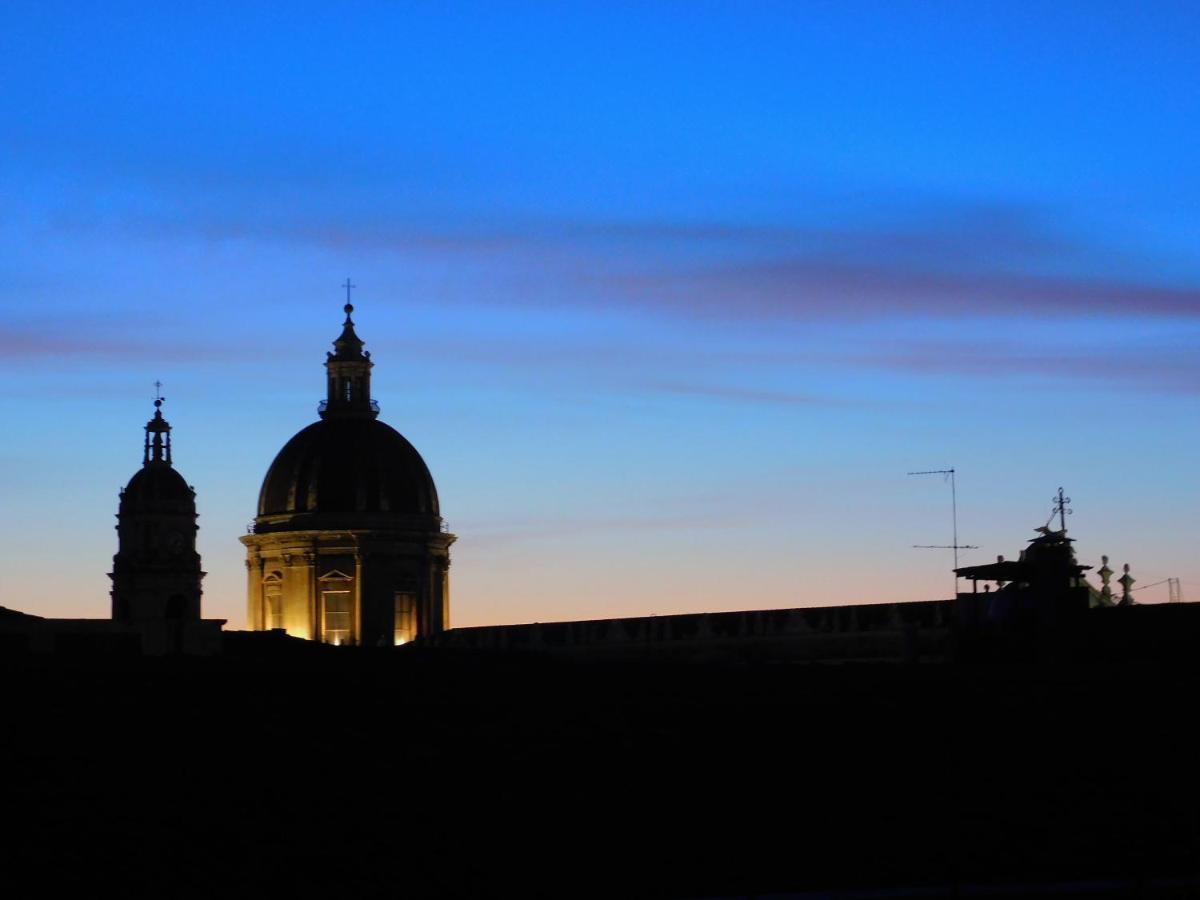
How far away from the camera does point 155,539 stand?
117 m

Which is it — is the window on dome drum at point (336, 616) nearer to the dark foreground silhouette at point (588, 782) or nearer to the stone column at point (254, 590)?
the stone column at point (254, 590)

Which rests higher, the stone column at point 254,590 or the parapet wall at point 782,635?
the stone column at point 254,590

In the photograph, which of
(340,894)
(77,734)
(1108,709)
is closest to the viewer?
(340,894)

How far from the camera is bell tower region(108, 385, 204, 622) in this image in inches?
4604

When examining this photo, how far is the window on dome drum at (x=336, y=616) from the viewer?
387 ft

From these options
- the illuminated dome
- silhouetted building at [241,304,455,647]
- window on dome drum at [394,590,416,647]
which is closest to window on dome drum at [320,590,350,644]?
silhouetted building at [241,304,455,647]

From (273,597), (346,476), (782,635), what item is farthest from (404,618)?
(782,635)

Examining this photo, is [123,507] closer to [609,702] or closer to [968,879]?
[609,702]

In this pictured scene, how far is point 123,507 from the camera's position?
11794 centimetres

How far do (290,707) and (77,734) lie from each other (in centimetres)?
415

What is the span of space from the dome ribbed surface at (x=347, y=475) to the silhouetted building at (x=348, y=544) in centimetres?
5

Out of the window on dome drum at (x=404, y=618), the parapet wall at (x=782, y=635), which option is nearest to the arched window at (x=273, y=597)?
the window on dome drum at (x=404, y=618)

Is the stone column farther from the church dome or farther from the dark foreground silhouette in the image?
the dark foreground silhouette

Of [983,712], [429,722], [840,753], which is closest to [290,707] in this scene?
[429,722]
